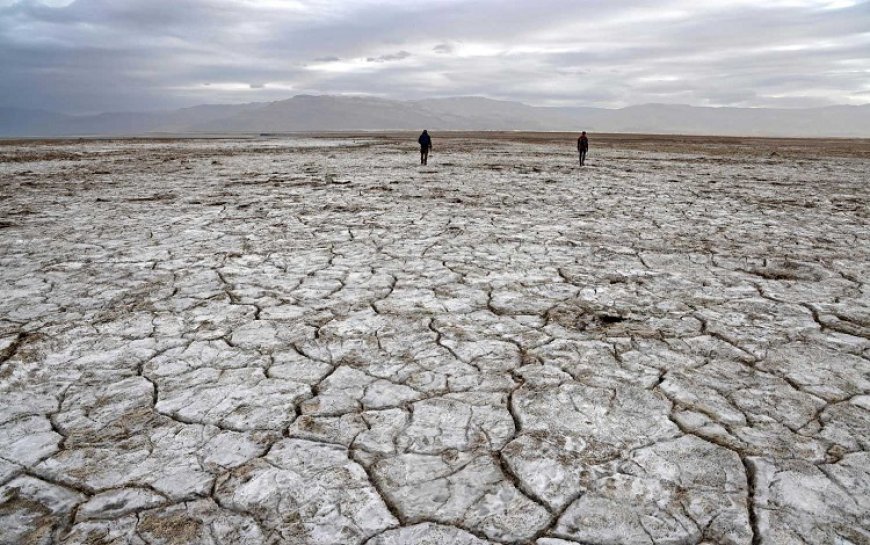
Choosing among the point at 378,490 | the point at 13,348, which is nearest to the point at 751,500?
the point at 378,490

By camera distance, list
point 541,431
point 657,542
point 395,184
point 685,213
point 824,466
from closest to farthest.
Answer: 1. point 657,542
2. point 824,466
3. point 541,431
4. point 685,213
5. point 395,184

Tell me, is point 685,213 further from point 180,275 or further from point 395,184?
point 180,275

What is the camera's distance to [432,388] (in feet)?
9.46

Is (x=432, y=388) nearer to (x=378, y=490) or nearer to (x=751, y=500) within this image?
(x=378, y=490)

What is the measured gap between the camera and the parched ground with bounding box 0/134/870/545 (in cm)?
198

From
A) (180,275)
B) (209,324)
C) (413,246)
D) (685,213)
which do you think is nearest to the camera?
(209,324)

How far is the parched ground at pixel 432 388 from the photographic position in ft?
6.51

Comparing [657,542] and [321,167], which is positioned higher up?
[321,167]

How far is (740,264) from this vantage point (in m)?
5.28

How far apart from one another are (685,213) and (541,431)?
6.76 m

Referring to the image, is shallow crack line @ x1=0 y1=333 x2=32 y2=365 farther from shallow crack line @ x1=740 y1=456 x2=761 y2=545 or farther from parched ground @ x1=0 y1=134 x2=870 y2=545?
shallow crack line @ x1=740 y1=456 x2=761 y2=545

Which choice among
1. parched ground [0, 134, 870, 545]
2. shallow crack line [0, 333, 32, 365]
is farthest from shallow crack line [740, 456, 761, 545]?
shallow crack line [0, 333, 32, 365]

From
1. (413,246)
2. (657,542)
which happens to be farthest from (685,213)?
(657,542)

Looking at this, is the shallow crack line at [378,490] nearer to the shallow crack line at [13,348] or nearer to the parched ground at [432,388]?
the parched ground at [432,388]
